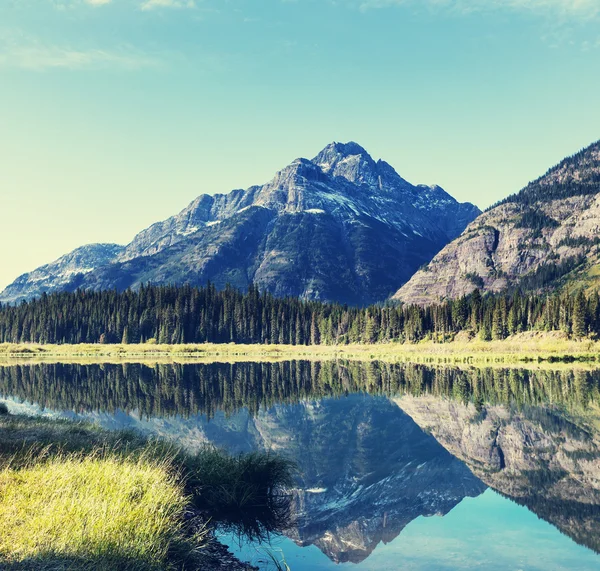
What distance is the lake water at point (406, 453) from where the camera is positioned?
16.0 metres

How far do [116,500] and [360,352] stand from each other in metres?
140

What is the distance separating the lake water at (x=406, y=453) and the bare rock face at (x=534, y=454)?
3.5 inches

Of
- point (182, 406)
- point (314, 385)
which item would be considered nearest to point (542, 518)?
point (182, 406)

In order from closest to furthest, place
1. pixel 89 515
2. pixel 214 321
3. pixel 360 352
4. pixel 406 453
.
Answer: pixel 89 515 → pixel 406 453 → pixel 360 352 → pixel 214 321

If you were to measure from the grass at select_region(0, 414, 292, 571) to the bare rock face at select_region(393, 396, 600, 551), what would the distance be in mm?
9732

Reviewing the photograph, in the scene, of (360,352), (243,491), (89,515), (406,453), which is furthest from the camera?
(360,352)

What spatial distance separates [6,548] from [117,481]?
493 cm

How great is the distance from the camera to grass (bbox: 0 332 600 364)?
107 metres

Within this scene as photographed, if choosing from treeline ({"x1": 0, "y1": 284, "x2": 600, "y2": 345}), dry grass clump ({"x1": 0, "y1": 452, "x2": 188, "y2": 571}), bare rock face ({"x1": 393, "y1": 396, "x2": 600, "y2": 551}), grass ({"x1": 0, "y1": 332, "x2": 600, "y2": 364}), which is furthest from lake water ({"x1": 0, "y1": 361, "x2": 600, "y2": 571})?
treeline ({"x1": 0, "y1": 284, "x2": 600, "y2": 345})

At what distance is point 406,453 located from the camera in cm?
2959

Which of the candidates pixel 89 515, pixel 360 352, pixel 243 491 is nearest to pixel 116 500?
pixel 89 515

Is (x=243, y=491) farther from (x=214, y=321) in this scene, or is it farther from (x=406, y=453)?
(x=214, y=321)

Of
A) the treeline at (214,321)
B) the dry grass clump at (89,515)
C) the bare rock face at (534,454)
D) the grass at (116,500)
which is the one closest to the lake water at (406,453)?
the bare rock face at (534,454)

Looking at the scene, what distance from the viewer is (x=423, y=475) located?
24.9 meters
